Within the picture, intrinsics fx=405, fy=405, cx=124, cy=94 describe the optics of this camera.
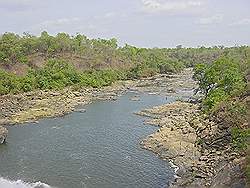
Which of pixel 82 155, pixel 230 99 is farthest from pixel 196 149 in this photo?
pixel 230 99

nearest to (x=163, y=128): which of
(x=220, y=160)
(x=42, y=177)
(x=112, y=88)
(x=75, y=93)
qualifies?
(x=220, y=160)

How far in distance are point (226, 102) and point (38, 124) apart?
2269cm

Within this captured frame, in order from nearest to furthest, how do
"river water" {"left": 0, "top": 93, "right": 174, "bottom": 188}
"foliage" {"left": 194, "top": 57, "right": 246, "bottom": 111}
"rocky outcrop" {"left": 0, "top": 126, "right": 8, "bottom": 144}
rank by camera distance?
"river water" {"left": 0, "top": 93, "right": 174, "bottom": 188} → "rocky outcrop" {"left": 0, "top": 126, "right": 8, "bottom": 144} → "foliage" {"left": 194, "top": 57, "right": 246, "bottom": 111}

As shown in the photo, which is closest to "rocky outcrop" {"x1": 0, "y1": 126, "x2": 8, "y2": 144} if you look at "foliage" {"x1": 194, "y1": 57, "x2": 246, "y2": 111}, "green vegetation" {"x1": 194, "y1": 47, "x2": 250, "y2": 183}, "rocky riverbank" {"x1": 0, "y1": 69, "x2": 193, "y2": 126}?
"rocky riverbank" {"x1": 0, "y1": 69, "x2": 193, "y2": 126}

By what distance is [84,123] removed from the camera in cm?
5166

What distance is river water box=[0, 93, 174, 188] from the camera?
104 ft

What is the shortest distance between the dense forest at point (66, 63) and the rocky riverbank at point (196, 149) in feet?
→ 98.4

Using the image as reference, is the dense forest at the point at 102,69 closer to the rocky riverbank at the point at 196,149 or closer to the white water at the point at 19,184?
the rocky riverbank at the point at 196,149

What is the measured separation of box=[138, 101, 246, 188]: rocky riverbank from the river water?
1454mm

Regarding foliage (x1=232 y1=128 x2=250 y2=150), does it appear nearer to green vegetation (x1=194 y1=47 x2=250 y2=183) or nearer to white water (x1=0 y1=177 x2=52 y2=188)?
green vegetation (x1=194 y1=47 x2=250 y2=183)

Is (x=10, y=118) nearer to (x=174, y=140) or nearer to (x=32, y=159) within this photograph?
(x=32, y=159)

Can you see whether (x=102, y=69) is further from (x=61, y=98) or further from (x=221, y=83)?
(x=221, y=83)

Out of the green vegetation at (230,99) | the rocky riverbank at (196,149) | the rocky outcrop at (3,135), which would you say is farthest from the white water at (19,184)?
the green vegetation at (230,99)

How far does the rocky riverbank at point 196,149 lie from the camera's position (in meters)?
27.5
